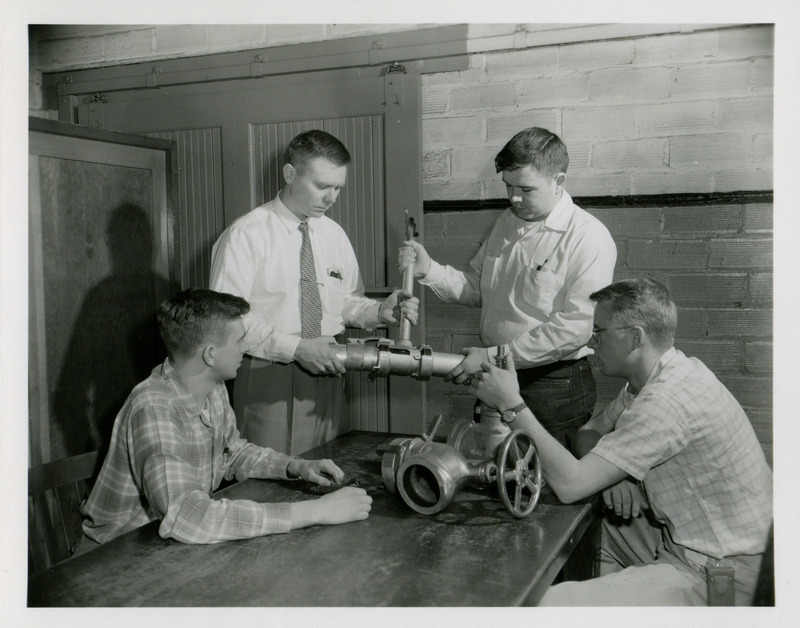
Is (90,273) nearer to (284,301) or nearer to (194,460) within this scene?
(284,301)

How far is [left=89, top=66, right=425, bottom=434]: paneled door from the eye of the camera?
2910mm

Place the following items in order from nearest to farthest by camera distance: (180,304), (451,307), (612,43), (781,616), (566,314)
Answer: (781,616)
(180,304)
(566,314)
(612,43)
(451,307)

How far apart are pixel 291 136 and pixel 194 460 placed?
175cm

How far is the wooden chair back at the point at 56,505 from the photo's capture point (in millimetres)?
2143

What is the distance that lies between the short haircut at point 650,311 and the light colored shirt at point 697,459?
9 centimetres

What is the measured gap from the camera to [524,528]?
A: 1.48m

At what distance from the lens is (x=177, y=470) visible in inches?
59.9

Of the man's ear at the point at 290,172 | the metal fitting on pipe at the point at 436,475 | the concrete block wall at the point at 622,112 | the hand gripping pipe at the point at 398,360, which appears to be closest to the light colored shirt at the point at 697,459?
the metal fitting on pipe at the point at 436,475

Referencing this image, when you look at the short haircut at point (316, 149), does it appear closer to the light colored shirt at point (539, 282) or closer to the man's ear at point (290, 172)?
the man's ear at point (290, 172)

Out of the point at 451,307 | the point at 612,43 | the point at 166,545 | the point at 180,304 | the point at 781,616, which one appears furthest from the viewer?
the point at 451,307

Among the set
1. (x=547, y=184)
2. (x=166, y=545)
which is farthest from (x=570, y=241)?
(x=166, y=545)

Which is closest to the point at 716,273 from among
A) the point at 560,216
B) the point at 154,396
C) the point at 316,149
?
the point at 560,216

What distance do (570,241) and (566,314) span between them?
27 cm

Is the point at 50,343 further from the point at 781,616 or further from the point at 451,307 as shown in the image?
the point at 781,616
